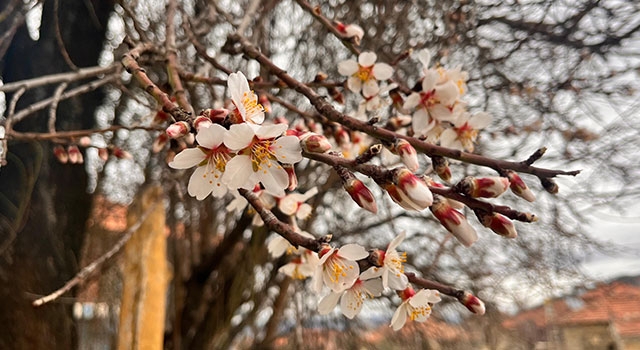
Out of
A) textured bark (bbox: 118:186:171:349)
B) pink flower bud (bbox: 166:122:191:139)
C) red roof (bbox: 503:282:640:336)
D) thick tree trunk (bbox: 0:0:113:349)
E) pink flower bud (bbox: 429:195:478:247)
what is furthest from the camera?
red roof (bbox: 503:282:640:336)

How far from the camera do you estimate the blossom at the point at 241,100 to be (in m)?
0.72

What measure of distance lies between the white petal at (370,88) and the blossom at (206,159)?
0.72m

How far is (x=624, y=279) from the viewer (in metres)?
4.43

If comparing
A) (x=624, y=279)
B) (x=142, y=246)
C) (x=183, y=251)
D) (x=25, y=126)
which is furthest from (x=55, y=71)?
(x=624, y=279)

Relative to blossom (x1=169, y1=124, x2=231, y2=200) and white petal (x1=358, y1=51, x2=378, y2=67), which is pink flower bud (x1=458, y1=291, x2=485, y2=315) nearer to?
blossom (x1=169, y1=124, x2=231, y2=200)

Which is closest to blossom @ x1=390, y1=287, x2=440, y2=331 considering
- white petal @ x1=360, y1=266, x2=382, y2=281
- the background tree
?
white petal @ x1=360, y1=266, x2=382, y2=281

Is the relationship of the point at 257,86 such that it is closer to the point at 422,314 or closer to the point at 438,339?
the point at 422,314

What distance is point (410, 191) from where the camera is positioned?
2.21ft

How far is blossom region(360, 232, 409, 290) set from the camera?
829 millimetres

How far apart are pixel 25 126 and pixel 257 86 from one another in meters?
2.10

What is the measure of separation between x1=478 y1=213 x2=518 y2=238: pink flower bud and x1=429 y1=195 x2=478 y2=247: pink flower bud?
0.03 metres

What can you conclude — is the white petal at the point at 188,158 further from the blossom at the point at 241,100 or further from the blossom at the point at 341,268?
the blossom at the point at 341,268

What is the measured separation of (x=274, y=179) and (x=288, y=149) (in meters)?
0.07

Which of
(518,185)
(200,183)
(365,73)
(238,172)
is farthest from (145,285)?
(518,185)
